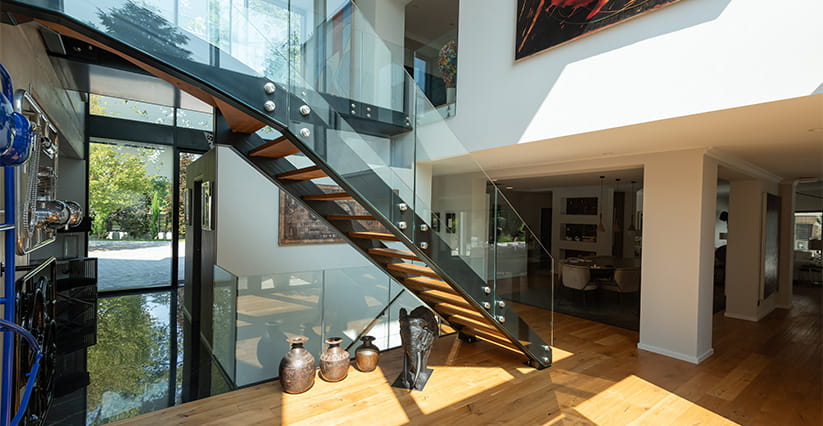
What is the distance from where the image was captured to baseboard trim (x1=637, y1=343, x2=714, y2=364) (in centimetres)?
448

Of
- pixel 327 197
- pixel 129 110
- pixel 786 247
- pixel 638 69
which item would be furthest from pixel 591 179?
pixel 129 110

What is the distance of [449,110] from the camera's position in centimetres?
539

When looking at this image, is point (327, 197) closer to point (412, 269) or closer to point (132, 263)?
point (412, 269)

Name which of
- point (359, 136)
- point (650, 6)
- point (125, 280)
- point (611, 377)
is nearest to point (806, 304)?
point (611, 377)

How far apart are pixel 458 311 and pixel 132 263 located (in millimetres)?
7342

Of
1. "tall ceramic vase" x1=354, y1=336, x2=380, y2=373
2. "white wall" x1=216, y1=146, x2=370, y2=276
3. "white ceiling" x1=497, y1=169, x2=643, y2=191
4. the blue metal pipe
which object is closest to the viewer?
the blue metal pipe

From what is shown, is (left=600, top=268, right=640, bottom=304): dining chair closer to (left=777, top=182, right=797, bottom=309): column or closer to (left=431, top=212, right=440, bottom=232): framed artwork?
A: (left=777, top=182, right=797, bottom=309): column

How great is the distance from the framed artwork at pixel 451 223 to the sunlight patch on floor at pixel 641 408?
1.87 meters

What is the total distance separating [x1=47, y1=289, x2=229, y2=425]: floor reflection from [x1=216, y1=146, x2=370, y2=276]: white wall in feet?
4.22

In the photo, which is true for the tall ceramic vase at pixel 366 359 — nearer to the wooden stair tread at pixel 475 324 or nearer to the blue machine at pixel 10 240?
the wooden stair tread at pixel 475 324

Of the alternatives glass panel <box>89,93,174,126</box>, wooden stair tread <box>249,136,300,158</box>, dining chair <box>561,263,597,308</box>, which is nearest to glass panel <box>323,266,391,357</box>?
wooden stair tread <box>249,136,300,158</box>

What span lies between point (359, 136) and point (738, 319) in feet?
23.9

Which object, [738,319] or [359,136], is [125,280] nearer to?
[359,136]

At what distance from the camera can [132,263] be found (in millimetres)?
8016
